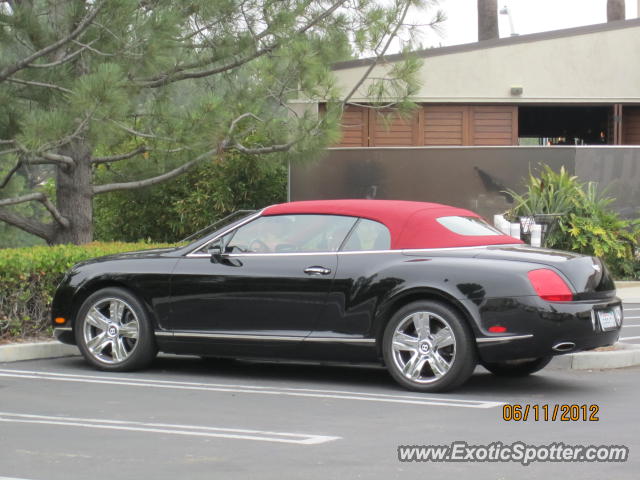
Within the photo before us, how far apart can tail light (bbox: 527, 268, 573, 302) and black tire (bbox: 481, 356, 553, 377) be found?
1225 mm

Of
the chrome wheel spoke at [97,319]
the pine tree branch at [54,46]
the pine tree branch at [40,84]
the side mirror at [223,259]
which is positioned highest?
the pine tree branch at [54,46]

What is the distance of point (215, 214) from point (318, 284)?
1162 centimetres

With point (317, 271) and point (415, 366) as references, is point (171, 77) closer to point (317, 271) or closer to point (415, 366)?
point (317, 271)

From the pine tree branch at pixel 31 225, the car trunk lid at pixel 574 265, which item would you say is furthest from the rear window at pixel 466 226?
the pine tree branch at pixel 31 225

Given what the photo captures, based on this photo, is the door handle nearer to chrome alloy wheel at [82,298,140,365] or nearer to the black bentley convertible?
the black bentley convertible

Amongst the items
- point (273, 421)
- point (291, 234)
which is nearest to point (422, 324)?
point (291, 234)

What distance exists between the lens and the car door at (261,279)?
9273 mm

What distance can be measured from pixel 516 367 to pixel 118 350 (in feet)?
11.3

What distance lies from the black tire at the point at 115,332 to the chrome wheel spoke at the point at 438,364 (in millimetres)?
2583

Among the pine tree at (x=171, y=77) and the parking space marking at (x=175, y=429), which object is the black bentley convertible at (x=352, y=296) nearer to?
the parking space marking at (x=175, y=429)

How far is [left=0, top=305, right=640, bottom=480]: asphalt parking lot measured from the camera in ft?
20.1

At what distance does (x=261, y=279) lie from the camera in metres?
9.43

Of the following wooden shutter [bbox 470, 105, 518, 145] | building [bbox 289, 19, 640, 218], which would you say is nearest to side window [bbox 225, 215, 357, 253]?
building [bbox 289, 19, 640, 218]

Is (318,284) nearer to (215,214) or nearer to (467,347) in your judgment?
(467,347)
